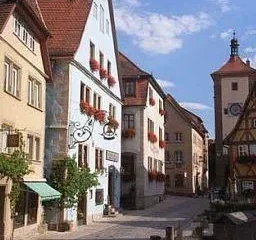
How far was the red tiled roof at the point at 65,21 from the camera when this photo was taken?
29891 millimetres

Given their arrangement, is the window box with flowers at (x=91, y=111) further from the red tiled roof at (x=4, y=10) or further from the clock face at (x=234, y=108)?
the clock face at (x=234, y=108)

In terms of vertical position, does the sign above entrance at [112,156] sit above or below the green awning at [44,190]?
above

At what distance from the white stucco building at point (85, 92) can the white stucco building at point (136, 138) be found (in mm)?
4887

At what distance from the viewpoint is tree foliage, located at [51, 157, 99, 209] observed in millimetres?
27859

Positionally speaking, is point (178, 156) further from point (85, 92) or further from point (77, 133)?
point (77, 133)

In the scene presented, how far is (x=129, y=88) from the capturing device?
1857 inches

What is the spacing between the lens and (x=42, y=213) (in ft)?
88.9

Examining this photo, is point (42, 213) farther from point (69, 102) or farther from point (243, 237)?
point (243, 237)

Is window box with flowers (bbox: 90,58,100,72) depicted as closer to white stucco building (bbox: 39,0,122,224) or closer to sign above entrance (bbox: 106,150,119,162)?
white stucco building (bbox: 39,0,122,224)

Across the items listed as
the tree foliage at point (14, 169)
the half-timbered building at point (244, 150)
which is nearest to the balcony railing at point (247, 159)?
the half-timbered building at point (244, 150)

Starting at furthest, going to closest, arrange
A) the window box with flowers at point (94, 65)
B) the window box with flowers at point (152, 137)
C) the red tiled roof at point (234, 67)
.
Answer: the red tiled roof at point (234, 67), the window box with flowers at point (152, 137), the window box with flowers at point (94, 65)

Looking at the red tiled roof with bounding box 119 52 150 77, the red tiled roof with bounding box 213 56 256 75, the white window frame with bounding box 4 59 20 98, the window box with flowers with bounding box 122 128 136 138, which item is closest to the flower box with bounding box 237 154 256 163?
the window box with flowers with bounding box 122 128 136 138

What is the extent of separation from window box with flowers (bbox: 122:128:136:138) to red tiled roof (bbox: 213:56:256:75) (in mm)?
30697

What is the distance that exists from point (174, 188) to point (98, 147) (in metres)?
41.1
